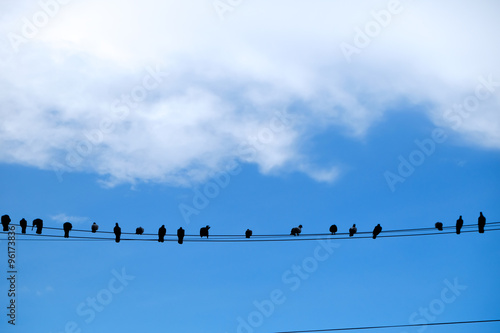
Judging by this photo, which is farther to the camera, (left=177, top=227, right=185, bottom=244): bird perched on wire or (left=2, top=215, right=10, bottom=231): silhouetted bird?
(left=177, top=227, right=185, bottom=244): bird perched on wire

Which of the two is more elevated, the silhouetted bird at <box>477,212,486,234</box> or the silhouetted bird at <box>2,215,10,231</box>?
the silhouetted bird at <box>2,215,10,231</box>

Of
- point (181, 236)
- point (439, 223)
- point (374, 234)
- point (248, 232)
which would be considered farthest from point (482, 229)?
point (181, 236)

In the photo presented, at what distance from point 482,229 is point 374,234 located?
22.4ft

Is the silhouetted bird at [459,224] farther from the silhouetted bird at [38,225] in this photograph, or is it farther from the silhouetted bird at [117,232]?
the silhouetted bird at [38,225]

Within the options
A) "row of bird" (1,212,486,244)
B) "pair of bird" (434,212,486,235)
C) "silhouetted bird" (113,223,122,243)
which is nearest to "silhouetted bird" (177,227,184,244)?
"row of bird" (1,212,486,244)

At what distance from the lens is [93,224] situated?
164ft

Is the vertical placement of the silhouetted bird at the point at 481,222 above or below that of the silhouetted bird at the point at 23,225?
below

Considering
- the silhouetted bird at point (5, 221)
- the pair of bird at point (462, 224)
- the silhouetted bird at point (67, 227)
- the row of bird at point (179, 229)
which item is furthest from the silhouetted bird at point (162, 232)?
the pair of bird at point (462, 224)

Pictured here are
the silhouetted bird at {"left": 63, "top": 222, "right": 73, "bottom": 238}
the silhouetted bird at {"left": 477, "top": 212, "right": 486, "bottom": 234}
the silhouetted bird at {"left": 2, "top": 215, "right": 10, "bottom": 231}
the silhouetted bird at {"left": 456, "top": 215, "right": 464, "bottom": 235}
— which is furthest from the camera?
the silhouetted bird at {"left": 456, "top": 215, "right": 464, "bottom": 235}

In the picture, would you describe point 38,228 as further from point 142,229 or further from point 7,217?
point 142,229

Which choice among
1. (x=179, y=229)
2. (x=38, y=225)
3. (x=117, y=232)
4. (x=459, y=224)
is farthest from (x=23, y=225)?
(x=459, y=224)

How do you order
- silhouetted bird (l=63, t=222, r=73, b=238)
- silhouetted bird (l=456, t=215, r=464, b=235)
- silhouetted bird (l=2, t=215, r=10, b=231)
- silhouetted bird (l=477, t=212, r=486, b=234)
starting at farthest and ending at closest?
1. silhouetted bird (l=456, t=215, r=464, b=235)
2. silhouetted bird (l=63, t=222, r=73, b=238)
3. silhouetted bird (l=2, t=215, r=10, b=231)
4. silhouetted bird (l=477, t=212, r=486, b=234)

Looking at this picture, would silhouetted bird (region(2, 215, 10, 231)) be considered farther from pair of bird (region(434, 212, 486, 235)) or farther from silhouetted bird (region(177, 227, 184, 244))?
pair of bird (region(434, 212, 486, 235))

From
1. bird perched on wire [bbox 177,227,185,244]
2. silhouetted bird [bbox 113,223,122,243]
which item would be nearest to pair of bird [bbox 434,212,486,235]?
bird perched on wire [bbox 177,227,185,244]
